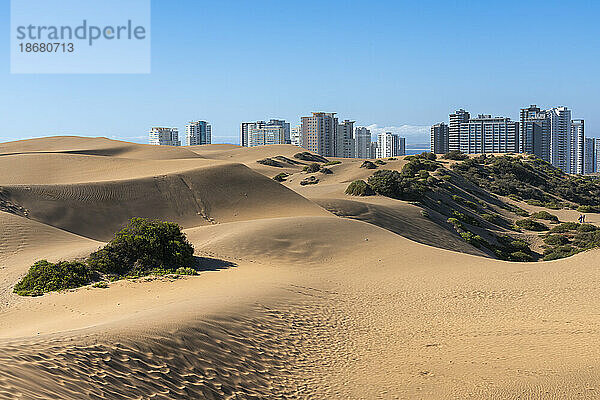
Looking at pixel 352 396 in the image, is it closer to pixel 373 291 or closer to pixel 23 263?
pixel 373 291

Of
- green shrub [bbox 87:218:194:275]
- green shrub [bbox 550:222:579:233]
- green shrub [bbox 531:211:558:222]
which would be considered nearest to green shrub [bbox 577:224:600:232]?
green shrub [bbox 550:222:579:233]

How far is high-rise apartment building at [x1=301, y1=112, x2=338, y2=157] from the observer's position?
123m

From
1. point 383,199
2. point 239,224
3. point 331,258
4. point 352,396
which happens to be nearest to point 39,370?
point 352,396

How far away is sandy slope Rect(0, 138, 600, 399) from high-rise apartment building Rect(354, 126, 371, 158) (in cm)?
12182

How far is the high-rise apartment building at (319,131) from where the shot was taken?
12331cm

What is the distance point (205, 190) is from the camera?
30734 millimetres

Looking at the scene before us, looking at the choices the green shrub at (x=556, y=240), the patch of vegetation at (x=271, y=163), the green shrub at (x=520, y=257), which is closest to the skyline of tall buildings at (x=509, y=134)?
the patch of vegetation at (x=271, y=163)

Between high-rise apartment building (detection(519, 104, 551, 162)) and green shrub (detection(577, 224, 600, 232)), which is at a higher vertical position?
high-rise apartment building (detection(519, 104, 551, 162))

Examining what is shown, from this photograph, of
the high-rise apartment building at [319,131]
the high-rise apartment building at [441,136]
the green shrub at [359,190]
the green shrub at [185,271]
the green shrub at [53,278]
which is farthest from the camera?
the high-rise apartment building at [441,136]

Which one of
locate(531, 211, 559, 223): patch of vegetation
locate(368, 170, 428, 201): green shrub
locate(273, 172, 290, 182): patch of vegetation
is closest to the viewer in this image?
locate(368, 170, 428, 201): green shrub

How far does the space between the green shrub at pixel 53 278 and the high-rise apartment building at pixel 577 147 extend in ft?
555

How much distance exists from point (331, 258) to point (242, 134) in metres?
137

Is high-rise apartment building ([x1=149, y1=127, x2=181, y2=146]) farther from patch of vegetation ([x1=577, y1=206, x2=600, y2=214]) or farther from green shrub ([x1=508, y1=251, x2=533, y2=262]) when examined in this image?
green shrub ([x1=508, y1=251, x2=533, y2=262])

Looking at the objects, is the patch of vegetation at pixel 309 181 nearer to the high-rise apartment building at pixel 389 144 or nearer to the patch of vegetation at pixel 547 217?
the patch of vegetation at pixel 547 217
